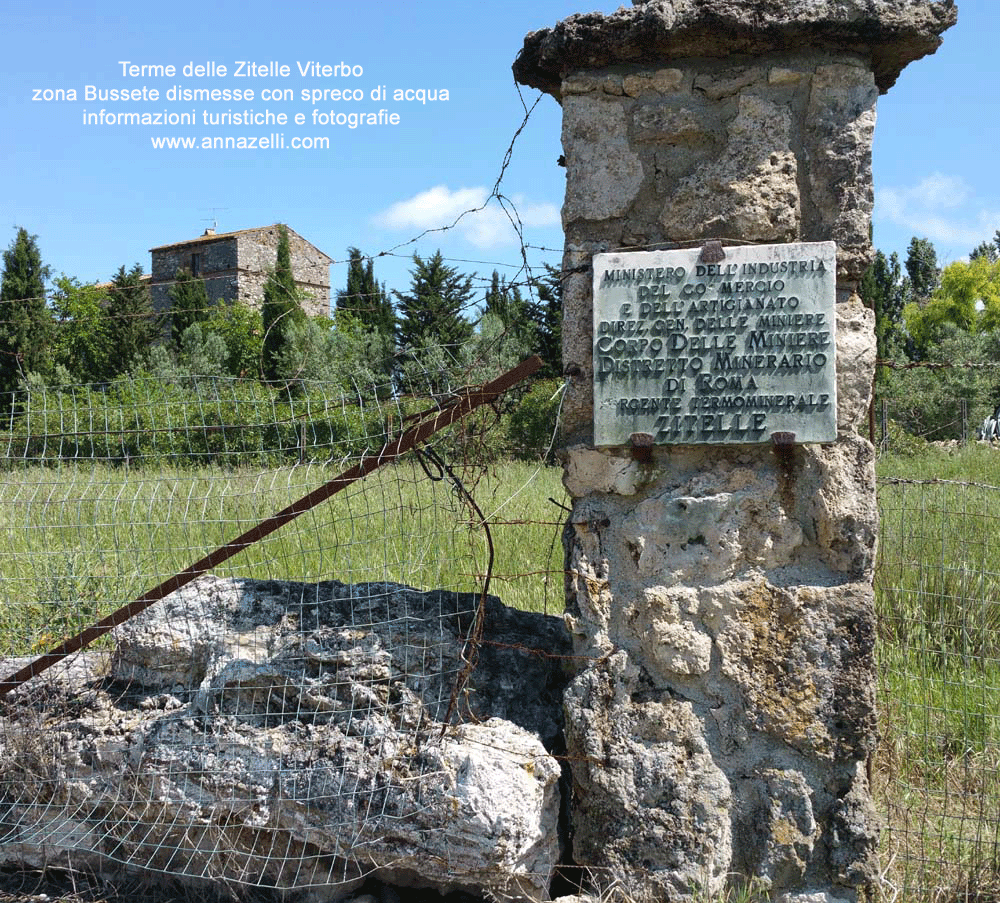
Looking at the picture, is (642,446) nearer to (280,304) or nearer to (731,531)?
(731,531)

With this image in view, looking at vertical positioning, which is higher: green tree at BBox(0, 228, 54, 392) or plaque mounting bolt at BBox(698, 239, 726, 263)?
green tree at BBox(0, 228, 54, 392)

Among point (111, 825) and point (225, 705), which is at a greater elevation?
point (225, 705)

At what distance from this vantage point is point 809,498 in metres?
2.64

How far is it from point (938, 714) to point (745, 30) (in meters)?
2.81

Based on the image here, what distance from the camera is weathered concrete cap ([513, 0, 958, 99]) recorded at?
2.54m

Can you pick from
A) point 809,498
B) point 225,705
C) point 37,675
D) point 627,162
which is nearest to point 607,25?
point 627,162

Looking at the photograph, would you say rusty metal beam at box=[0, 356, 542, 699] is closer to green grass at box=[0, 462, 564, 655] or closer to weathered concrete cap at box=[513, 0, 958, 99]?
green grass at box=[0, 462, 564, 655]

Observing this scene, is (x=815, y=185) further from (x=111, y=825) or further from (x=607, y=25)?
(x=111, y=825)

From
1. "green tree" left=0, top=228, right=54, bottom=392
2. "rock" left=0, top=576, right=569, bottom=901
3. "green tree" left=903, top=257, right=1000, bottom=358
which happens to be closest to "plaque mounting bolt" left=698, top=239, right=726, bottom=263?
"rock" left=0, top=576, right=569, bottom=901

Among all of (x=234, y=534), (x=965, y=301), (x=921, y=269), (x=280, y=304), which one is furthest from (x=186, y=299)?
(x=921, y=269)

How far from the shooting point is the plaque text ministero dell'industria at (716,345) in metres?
2.59

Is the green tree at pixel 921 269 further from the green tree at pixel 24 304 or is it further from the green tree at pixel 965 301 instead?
the green tree at pixel 24 304

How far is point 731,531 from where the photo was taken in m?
2.65

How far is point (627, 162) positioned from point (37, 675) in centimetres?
254
